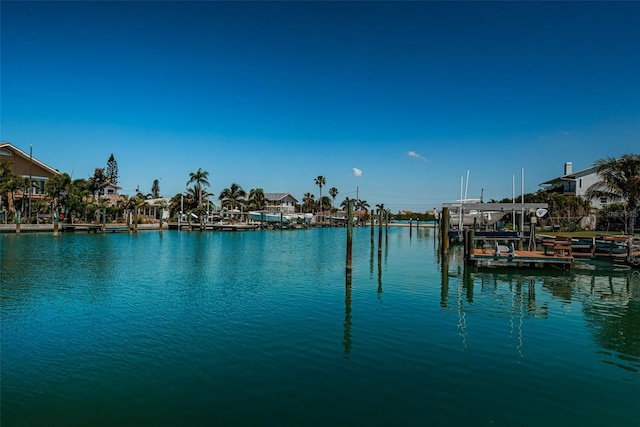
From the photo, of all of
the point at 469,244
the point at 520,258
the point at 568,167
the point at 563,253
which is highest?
the point at 568,167

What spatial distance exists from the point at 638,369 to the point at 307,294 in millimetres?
12529

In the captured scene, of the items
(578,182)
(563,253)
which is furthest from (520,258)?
(578,182)

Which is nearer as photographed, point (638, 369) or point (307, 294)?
point (638, 369)

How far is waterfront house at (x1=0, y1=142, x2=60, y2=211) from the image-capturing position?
59.8m

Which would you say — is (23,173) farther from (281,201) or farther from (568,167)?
(568,167)

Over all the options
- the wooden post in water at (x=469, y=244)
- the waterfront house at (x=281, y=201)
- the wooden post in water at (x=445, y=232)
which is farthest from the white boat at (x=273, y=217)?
the wooden post in water at (x=469, y=244)

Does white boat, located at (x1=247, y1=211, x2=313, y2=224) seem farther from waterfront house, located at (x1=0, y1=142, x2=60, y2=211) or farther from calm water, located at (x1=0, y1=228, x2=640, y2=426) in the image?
calm water, located at (x1=0, y1=228, x2=640, y2=426)

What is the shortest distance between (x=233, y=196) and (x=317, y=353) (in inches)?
3949

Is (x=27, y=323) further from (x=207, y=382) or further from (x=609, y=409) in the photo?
(x=609, y=409)

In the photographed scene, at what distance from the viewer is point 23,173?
63.2m

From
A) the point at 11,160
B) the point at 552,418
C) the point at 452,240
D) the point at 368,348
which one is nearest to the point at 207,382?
the point at 368,348

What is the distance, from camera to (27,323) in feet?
44.3

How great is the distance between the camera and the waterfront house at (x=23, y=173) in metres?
59.8

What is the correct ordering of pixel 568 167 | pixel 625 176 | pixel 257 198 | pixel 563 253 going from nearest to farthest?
pixel 563 253, pixel 625 176, pixel 568 167, pixel 257 198
